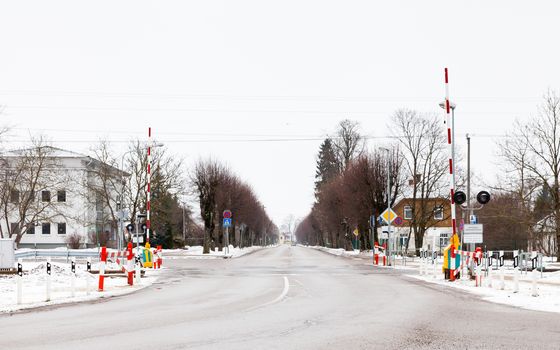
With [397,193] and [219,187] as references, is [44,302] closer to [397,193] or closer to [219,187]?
[397,193]

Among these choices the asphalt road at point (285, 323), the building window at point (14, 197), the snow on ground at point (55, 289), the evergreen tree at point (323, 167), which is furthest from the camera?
the evergreen tree at point (323, 167)

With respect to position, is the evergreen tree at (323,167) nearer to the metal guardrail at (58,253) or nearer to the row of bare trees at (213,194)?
the row of bare trees at (213,194)

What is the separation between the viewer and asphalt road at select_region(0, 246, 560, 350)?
9.64 meters

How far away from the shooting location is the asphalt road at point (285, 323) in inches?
380

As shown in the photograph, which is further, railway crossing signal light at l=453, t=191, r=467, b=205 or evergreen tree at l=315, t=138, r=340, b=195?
evergreen tree at l=315, t=138, r=340, b=195

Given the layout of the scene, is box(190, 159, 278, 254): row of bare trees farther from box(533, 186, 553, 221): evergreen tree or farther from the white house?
box(533, 186, 553, 221): evergreen tree

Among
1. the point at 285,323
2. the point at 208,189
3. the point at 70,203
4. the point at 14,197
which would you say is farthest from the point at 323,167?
the point at 285,323

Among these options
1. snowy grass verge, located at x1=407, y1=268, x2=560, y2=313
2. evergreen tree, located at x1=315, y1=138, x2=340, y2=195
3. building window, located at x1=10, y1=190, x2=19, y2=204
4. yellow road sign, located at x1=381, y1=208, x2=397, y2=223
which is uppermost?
evergreen tree, located at x1=315, y1=138, x2=340, y2=195

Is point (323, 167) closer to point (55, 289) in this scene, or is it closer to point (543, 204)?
point (543, 204)

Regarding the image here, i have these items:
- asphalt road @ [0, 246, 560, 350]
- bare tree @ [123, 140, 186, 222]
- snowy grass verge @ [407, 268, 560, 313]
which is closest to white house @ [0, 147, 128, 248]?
bare tree @ [123, 140, 186, 222]

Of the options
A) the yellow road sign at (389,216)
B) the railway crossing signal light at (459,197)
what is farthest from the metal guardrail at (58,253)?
the railway crossing signal light at (459,197)

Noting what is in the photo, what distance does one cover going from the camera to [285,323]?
39.2 feet

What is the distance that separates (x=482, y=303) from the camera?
16.6 metres

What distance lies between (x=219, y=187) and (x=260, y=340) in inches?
2633
